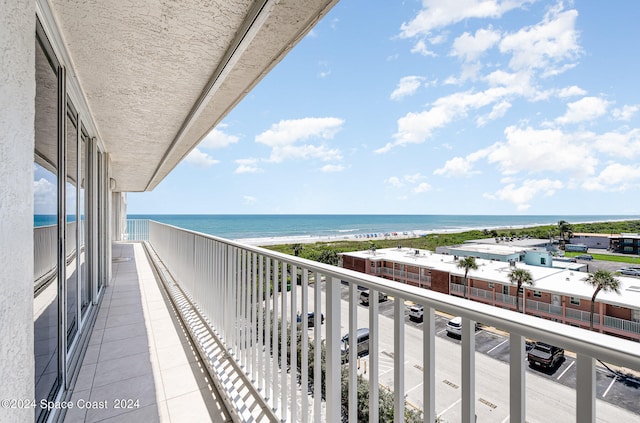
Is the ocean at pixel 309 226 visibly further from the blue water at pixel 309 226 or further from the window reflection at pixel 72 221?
the window reflection at pixel 72 221

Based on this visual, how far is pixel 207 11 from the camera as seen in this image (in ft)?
4.72

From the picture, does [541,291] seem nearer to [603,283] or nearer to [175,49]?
[603,283]

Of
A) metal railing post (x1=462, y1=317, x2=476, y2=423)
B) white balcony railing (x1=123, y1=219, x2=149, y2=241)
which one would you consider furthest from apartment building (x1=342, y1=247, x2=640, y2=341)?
white balcony railing (x1=123, y1=219, x2=149, y2=241)

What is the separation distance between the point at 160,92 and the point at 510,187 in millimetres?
51691

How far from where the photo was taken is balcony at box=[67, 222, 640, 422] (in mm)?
638

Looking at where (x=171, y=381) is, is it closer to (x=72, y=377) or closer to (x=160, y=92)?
(x=72, y=377)

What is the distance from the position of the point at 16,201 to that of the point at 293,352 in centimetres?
118

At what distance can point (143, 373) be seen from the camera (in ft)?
7.17

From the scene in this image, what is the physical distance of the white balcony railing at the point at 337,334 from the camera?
22.2 inches

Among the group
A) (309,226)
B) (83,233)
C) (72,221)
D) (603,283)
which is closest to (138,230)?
(83,233)

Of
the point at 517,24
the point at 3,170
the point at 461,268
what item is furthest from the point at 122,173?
the point at 517,24

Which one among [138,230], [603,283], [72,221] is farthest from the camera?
[138,230]

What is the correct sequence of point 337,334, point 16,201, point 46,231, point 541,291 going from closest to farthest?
point 16,201
point 337,334
point 46,231
point 541,291

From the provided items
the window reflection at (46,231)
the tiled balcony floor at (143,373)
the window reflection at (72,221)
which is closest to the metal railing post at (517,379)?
the tiled balcony floor at (143,373)
